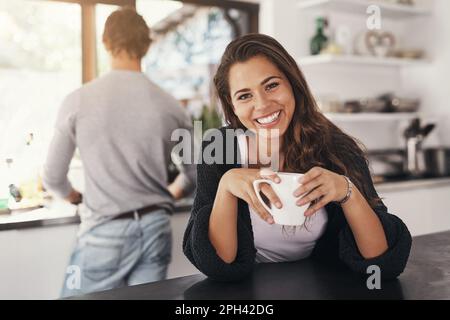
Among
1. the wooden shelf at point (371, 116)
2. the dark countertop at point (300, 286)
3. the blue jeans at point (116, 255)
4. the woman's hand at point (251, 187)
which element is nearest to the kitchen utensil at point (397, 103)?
the wooden shelf at point (371, 116)

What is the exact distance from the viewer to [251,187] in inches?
32.9

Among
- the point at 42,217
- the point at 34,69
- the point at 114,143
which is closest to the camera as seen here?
the point at 114,143

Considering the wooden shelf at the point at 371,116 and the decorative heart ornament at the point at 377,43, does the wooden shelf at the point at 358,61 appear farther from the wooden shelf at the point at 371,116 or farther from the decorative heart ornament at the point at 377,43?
the wooden shelf at the point at 371,116

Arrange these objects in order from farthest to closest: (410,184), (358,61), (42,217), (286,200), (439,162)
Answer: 1. (439,162)
2. (358,61)
3. (410,184)
4. (42,217)
5. (286,200)

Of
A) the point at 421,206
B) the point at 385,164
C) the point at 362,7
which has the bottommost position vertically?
the point at 421,206

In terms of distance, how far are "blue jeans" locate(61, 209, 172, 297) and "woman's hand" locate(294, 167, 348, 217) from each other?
88 centimetres

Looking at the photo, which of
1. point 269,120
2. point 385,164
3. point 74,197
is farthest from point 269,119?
point 385,164

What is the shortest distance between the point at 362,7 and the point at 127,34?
6.29 feet

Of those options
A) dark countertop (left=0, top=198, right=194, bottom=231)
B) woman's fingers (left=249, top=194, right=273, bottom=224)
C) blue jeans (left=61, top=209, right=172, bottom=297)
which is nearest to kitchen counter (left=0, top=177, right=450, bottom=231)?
dark countertop (left=0, top=198, right=194, bottom=231)

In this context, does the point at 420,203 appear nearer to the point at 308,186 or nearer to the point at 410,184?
the point at 410,184

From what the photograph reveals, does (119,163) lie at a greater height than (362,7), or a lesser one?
lesser

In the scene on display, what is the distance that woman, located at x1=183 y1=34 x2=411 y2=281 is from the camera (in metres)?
0.87

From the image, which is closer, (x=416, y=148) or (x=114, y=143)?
(x=114, y=143)
